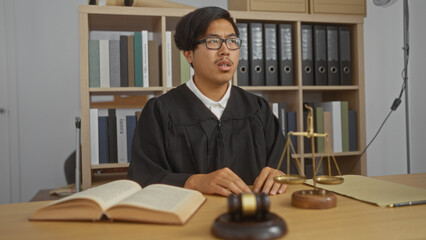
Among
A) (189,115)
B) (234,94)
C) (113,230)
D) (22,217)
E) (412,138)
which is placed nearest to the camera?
(113,230)

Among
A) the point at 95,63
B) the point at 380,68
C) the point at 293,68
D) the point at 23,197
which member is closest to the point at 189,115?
the point at 95,63

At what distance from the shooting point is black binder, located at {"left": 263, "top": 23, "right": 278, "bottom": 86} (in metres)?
2.65

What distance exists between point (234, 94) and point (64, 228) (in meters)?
1.04

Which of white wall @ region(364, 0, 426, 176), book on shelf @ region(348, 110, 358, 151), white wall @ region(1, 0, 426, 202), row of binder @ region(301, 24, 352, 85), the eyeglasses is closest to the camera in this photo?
the eyeglasses

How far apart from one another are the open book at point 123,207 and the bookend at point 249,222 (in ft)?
0.39

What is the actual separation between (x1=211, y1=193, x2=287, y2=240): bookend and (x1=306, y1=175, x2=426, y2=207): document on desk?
35cm

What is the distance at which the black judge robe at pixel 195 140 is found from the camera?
1508mm

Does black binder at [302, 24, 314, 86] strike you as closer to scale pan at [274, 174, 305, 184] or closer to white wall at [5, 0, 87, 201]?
white wall at [5, 0, 87, 201]

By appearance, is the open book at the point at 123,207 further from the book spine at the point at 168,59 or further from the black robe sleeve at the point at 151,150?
the book spine at the point at 168,59

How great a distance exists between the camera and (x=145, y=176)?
143 cm

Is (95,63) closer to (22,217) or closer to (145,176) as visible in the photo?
(145,176)

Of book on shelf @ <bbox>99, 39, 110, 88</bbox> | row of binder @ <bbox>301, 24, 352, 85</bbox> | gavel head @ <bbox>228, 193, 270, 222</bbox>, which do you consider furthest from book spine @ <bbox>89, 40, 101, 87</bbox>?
gavel head @ <bbox>228, 193, 270, 222</bbox>

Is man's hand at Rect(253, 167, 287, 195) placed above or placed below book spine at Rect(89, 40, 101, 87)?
below

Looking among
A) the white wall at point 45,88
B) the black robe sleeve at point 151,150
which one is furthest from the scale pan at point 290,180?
the white wall at point 45,88
